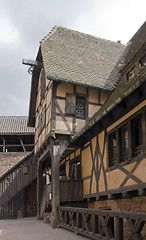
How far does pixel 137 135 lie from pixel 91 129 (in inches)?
118

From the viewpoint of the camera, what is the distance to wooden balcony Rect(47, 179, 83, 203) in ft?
42.0

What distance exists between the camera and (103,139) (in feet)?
36.4

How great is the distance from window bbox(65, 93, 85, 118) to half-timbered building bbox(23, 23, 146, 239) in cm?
5

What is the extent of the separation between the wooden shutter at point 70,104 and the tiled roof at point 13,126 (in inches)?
504

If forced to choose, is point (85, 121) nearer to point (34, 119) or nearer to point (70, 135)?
point (70, 135)

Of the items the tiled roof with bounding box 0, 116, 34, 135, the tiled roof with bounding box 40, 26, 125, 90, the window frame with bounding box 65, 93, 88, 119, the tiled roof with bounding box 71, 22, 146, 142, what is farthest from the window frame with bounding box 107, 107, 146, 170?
the tiled roof with bounding box 0, 116, 34, 135

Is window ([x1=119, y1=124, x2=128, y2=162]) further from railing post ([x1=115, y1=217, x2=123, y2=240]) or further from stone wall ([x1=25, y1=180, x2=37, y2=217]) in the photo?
stone wall ([x1=25, y1=180, x2=37, y2=217])

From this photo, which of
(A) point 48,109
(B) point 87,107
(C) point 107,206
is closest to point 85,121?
(B) point 87,107

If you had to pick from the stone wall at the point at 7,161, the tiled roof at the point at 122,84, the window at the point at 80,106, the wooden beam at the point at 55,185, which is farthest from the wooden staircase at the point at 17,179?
the tiled roof at the point at 122,84

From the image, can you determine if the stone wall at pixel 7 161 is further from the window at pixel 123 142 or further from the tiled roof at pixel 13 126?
the window at pixel 123 142

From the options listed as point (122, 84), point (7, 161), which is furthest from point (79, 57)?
point (7, 161)

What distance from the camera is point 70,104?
13867 millimetres

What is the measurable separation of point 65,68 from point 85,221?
765 cm

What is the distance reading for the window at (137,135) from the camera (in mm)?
8760
